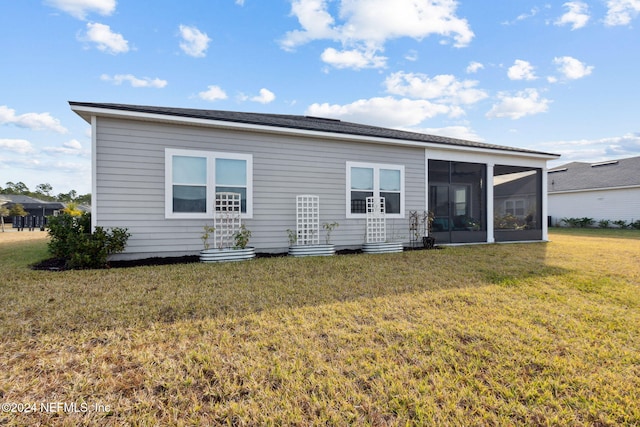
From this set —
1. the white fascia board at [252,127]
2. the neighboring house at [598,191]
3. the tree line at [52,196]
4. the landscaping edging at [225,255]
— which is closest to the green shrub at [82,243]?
the landscaping edging at [225,255]

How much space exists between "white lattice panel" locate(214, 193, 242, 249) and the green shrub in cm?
169

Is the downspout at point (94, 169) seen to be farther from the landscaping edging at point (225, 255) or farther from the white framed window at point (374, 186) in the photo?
the white framed window at point (374, 186)

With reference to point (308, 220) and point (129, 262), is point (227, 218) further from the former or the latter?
point (129, 262)

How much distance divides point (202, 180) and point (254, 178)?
3.70 ft

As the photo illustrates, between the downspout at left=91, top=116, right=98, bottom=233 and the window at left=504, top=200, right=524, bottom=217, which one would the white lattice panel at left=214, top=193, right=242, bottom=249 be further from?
the window at left=504, top=200, right=524, bottom=217

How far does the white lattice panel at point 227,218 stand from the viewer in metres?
6.48

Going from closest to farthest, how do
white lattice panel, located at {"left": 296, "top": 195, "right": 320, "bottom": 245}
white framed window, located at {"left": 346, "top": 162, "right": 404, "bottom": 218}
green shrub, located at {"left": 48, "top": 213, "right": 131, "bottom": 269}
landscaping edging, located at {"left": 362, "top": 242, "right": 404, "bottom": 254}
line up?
green shrub, located at {"left": 48, "top": 213, "right": 131, "bottom": 269}
white lattice panel, located at {"left": 296, "top": 195, "right": 320, "bottom": 245}
landscaping edging, located at {"left": 362, "top": 242, "right": 404, "bottom": 254}
white framed window, located at {"left": 346, "top": 162, "right": 404, "bottom": 218}

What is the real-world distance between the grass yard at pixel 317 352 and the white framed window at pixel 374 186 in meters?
3.62

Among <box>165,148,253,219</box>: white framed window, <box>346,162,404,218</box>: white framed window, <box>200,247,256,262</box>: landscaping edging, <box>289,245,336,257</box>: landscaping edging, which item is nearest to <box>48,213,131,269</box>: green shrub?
<box>165,148,253,219</box>: white framed window

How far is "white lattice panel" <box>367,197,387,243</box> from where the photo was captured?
795 centimetres

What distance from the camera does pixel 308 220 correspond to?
7270 millimetres

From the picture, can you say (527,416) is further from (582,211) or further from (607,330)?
(582,211)

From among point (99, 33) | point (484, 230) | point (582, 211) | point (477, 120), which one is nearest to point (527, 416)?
point (484, 230)

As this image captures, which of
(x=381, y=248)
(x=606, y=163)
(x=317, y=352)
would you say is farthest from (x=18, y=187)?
(x=606, y=163)
